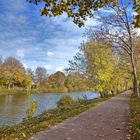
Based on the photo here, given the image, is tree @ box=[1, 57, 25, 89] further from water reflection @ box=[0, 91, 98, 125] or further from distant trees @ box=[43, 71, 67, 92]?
water reflection @ box=[0, 91, 98, 125]

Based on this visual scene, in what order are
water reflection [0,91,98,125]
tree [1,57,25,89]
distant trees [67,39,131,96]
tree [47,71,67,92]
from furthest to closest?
tree [47,71,67,92], tree [1,57,25,89], distant trees [67,39,131,96], water reflection [0,91,98,125]

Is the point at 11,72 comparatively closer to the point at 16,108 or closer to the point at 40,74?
the point at 40,74

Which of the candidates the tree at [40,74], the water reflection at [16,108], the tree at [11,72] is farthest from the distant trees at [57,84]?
the water reflection at [16,108]

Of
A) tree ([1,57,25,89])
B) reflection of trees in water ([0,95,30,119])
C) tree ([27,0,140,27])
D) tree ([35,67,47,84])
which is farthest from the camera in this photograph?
tree ([35,67,47,84])

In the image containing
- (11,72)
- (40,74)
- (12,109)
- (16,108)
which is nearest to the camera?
(12,109)

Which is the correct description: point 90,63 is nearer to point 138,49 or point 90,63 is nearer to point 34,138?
point 138,49

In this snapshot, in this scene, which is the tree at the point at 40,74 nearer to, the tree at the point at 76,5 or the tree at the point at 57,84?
the tree at the point at 57,84

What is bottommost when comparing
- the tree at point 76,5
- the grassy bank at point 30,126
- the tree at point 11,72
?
the grassy bank at point 30,126

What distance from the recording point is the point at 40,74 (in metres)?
137

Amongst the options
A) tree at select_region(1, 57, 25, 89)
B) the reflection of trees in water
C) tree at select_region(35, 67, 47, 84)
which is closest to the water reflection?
the reflection of trees in water

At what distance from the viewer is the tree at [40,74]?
135 metres

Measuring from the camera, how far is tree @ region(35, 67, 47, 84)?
135375 mm

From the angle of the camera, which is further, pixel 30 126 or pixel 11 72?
pixel 11 72

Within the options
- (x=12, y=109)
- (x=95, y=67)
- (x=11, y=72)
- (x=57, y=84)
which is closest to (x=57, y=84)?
(x=57, y=84)
